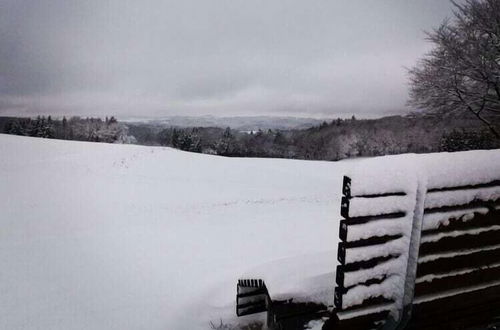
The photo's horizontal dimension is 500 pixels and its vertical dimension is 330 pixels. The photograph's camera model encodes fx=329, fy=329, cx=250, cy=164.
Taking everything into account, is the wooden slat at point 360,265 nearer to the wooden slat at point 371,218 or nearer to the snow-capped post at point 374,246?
the snow-capped post at point 374,246

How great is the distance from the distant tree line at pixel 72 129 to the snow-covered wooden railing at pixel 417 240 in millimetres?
66517

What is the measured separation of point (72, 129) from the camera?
72000mm

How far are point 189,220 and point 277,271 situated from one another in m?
9.15

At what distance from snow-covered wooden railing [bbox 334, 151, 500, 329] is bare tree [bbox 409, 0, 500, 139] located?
33.8 ft

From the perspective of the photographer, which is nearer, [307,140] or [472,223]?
[472,223]

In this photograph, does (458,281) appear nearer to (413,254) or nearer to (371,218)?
(413,254)

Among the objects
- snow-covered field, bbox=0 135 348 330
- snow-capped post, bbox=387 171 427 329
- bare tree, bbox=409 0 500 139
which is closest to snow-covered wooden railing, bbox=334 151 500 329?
snow-capped post, bbox=387 171 427 329

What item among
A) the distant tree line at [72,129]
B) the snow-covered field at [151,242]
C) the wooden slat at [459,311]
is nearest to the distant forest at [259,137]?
the distant tree line at [72,129]

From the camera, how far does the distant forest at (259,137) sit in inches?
2281

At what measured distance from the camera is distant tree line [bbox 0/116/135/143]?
5822 centimetres

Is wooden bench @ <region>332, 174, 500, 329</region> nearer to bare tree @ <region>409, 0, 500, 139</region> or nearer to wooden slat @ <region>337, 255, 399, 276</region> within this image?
wooden slat @ <region>337, 255, 399, 276</region>

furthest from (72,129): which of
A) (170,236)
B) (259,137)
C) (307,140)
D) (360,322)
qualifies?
(360,322)

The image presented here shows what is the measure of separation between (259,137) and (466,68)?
6585 cm

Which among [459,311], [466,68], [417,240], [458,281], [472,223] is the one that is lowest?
[459,311]
